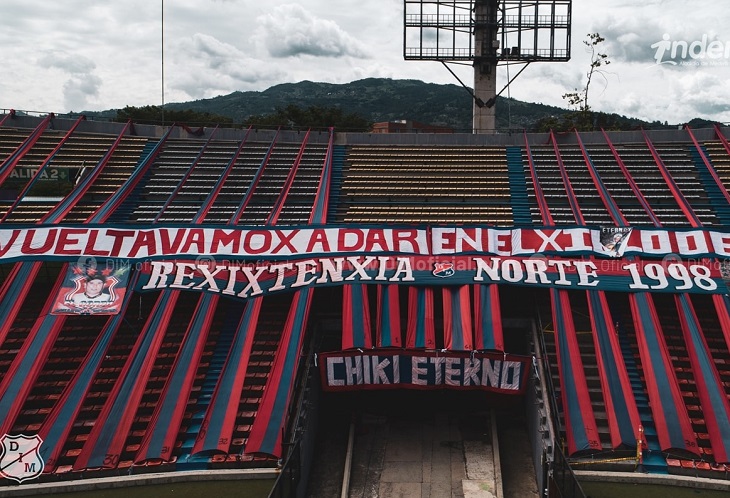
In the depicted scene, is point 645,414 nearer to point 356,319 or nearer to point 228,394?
point 356,319

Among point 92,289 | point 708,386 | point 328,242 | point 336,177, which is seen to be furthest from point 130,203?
point 708,386

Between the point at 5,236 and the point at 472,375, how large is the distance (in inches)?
565

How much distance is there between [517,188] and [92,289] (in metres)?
16.8

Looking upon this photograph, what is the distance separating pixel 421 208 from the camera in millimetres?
22062

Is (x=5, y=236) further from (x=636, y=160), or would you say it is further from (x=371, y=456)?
(x=636, y=160)

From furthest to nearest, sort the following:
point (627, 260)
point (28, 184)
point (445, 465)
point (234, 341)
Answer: point (28, 184), point (627, 260), point (234, 341), point (445, 465)

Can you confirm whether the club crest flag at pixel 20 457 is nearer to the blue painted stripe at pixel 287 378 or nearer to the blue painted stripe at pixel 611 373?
the blue painted stripe at pixel 287 378

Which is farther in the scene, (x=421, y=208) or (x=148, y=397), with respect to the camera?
(x=421, y=208)

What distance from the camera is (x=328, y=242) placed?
16562mm

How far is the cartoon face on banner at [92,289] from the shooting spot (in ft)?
48.7

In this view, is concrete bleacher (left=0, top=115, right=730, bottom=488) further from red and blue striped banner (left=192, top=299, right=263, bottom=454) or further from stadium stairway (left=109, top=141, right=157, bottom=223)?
red and blue striped banner (left=192, top=299, right=263, bottom=454)

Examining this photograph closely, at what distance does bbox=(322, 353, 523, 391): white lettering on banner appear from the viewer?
43.3ft

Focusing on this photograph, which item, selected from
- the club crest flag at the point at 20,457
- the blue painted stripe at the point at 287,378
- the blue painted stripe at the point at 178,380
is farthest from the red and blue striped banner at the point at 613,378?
the club crest flag at the point at 20,457

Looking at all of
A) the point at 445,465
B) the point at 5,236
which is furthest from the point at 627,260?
the point at 5,236
